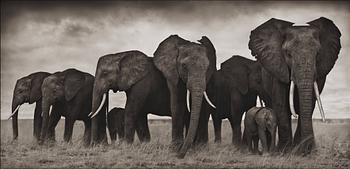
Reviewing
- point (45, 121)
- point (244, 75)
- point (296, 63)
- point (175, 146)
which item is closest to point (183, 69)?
point (175, 146)

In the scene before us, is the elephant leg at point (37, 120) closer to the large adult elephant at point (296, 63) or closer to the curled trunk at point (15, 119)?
the curled trunk at point (15, 119)

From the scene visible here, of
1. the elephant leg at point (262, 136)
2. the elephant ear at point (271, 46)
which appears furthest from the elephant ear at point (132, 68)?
the elephant leg at point (262, 136)

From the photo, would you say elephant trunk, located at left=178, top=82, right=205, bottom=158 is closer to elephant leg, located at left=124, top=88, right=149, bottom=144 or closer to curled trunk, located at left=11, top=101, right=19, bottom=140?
elephant leg, located at left=124, top=88, right=149, bottom=144

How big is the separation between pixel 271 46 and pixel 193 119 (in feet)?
7.87

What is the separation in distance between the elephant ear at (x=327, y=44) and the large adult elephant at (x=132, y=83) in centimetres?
361

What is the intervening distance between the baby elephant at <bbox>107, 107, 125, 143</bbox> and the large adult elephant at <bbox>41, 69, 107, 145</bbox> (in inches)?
7.5

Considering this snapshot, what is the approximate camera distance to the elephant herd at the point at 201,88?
9.42 m

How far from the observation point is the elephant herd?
9422 mm

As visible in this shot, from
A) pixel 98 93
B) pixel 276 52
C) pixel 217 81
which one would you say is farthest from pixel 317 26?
pixel 98 93

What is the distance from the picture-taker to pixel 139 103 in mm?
11250

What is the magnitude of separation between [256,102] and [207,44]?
2713 millimetres

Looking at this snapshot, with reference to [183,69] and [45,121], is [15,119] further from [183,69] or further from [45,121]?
[183,69]

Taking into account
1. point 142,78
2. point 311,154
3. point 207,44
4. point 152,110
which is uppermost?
point 207,44

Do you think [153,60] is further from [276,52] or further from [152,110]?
[276,52]
